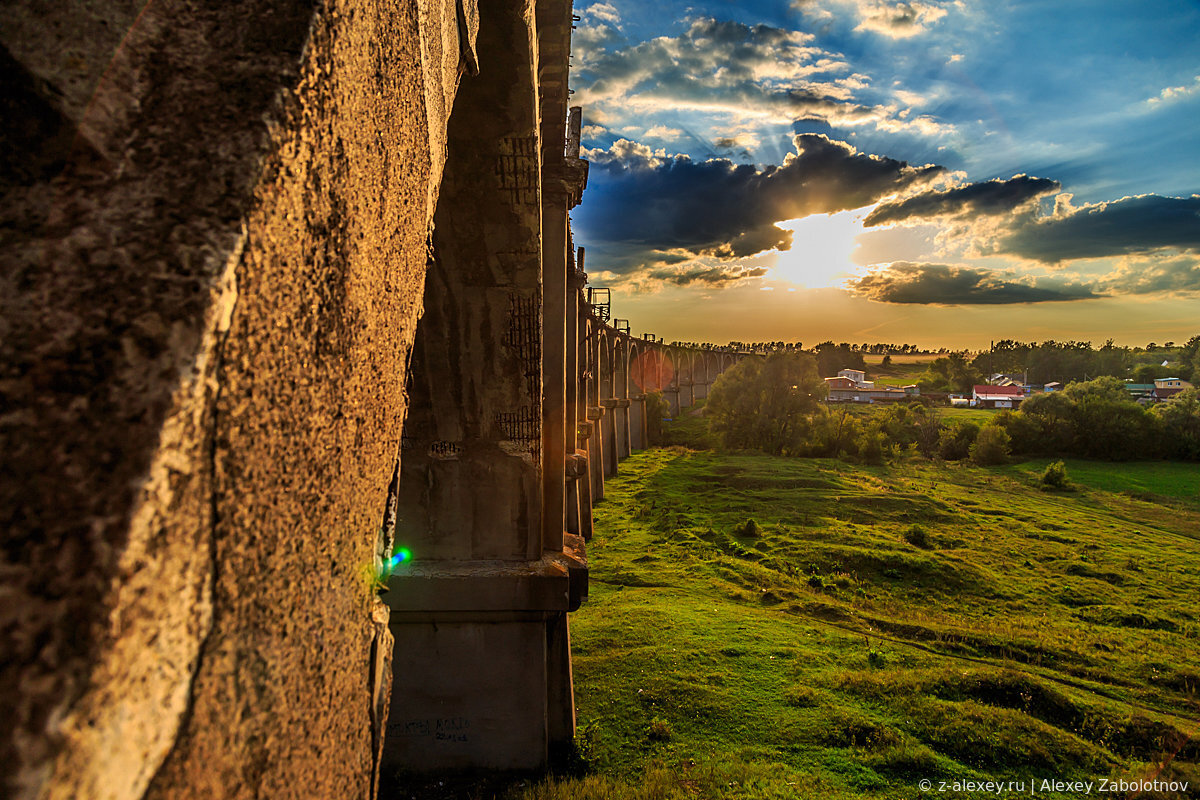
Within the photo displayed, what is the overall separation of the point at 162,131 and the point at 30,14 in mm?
278

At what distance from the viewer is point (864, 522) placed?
22.7 m

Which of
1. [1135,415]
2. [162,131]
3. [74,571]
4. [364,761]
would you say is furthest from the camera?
[1135,415]

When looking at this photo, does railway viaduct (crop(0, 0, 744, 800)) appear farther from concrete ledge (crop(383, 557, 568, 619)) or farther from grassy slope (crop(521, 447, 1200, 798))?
grassy slope (crop(521, 447, 1200, 798))

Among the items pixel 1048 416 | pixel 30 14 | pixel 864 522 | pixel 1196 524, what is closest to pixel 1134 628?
pixel 864 522

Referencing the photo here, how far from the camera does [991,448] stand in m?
37.5

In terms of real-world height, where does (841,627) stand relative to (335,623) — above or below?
below

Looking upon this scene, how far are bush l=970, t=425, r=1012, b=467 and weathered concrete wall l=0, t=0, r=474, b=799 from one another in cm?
4331

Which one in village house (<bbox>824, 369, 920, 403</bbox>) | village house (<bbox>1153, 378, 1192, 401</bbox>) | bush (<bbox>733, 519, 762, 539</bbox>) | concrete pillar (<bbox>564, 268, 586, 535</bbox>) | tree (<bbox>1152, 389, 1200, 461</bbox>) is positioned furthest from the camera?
village house (<bbox>824, 369, 920, 403</bbox>)

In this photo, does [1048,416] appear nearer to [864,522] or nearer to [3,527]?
[864,522]

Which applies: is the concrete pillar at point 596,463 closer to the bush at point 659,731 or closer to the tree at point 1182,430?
the bush at point 659,731

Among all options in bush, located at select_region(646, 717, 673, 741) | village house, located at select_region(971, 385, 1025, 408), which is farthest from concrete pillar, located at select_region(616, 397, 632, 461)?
village house, located at select_region(971, 385, 1025, 408)

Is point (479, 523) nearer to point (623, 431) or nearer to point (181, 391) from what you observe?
point (181, 391)

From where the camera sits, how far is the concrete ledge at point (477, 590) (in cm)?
709

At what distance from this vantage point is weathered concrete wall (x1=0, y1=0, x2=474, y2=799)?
699 mm
